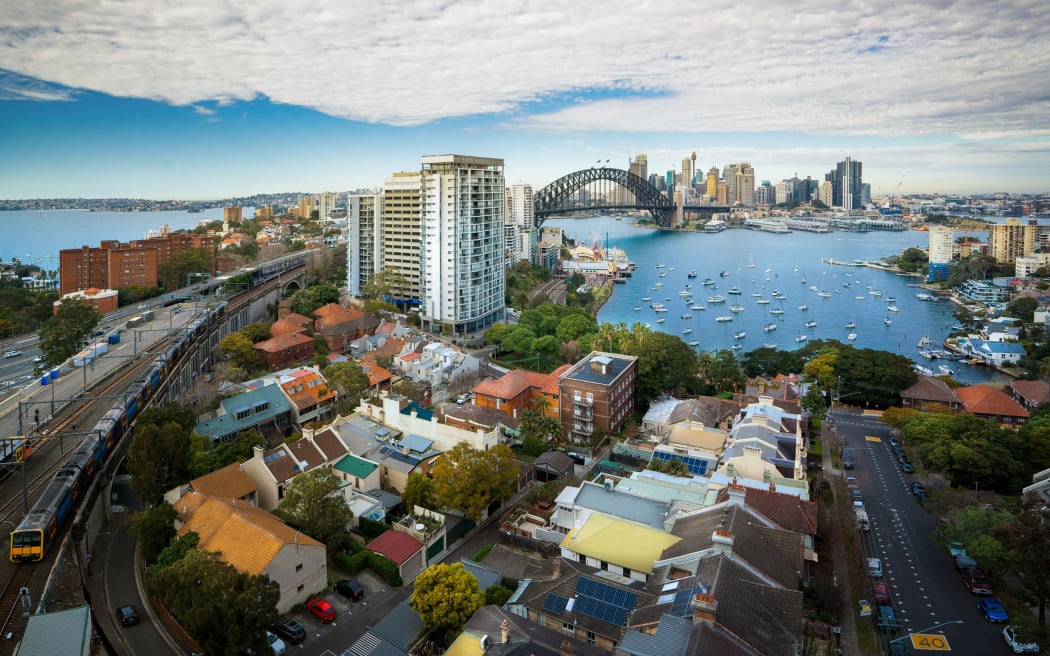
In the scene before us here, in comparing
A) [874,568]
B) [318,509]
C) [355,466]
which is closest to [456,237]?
[355,466]

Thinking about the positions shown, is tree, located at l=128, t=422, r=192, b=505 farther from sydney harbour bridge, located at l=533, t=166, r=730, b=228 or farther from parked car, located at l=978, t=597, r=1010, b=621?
sydney harbour bridge, located at l=533, t=166, r=730, b=228

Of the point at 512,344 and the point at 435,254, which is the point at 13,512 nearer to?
the point at 512,344

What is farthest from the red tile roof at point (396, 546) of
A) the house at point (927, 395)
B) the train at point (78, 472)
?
the house at point (927, 395)

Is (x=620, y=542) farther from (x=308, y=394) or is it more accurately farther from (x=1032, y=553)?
(x=308, y=394)

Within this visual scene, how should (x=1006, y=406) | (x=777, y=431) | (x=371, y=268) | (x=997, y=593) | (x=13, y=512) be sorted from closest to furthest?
(x=13, y=512) < (x=997, y=593) < (x=777, y=431) < (x=1006, y=406) < (x=371, y=268)

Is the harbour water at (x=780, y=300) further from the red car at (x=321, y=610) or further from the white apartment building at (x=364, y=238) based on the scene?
the red car at (x=321, y=610)

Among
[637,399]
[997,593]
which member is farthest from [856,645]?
[637,399]
